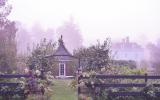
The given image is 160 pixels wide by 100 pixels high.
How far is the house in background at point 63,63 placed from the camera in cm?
2777

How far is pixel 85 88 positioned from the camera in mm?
13719

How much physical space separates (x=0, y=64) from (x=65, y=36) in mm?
74898

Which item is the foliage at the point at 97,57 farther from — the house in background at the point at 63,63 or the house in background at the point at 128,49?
the house in background at the point at 128,49

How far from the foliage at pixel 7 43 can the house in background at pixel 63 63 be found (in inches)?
139

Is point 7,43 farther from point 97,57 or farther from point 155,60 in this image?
point 155,60

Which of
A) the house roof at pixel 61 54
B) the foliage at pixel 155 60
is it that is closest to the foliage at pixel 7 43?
the house roof at pixel 61 54

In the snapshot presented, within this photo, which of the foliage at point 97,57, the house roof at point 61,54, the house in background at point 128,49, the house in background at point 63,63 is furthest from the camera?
the house in background at point 128,49

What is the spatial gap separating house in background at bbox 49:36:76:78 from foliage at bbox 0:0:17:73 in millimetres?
3528

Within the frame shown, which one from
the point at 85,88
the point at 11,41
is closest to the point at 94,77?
the point at 85,88

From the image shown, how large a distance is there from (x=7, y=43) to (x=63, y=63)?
193 inches

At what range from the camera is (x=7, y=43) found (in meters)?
28.2

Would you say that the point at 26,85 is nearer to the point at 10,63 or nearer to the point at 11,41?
the point at 10,63

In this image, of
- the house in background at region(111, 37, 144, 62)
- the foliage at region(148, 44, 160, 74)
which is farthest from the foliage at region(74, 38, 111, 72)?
the house in background at region(111, 37, 144, 62)

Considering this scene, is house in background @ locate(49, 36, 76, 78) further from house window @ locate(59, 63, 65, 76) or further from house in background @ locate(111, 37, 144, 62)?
house in background @ locate(111, 37, 144, 62)
